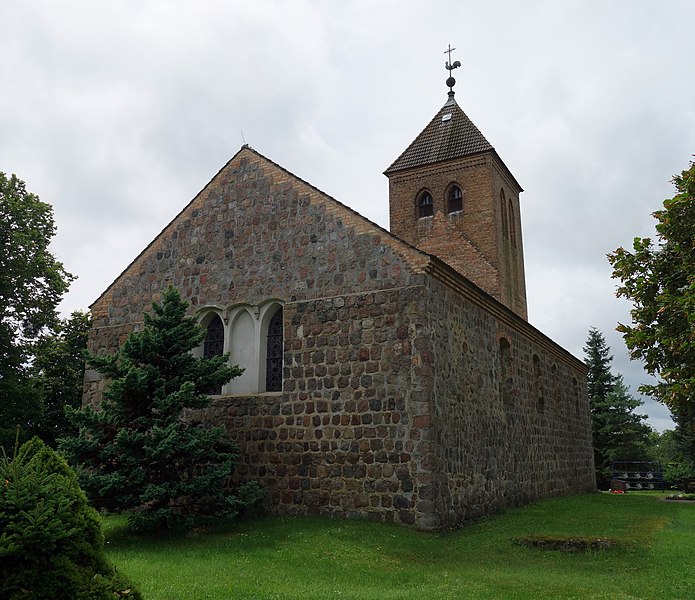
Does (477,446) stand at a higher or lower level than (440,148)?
lower

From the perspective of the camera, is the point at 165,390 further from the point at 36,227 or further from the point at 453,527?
the point at 36,227

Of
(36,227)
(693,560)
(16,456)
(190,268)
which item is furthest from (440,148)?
(16,456)

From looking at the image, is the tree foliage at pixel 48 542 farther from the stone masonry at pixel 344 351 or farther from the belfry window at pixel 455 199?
the belfry window at pixel 455 199

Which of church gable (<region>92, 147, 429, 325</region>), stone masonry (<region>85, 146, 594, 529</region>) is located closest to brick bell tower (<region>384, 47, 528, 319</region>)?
stone masonry (<region>85, 146, 594, 529</region>)

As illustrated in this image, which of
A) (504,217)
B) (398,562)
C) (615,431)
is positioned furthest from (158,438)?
(615,431)

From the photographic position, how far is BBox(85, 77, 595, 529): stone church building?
12508mm

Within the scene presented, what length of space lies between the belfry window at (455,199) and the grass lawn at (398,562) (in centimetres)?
1490

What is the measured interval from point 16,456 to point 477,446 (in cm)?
1068

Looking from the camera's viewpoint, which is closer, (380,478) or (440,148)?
(380,478)

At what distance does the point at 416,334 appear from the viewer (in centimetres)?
1263

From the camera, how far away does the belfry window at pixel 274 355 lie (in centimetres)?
1453

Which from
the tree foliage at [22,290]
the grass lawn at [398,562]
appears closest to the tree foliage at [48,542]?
the grass lawn at [398,562]

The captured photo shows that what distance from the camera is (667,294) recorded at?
1288cm

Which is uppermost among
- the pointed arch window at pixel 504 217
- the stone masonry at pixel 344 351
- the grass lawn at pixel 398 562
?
the pointed arch window at pixel 504 217
